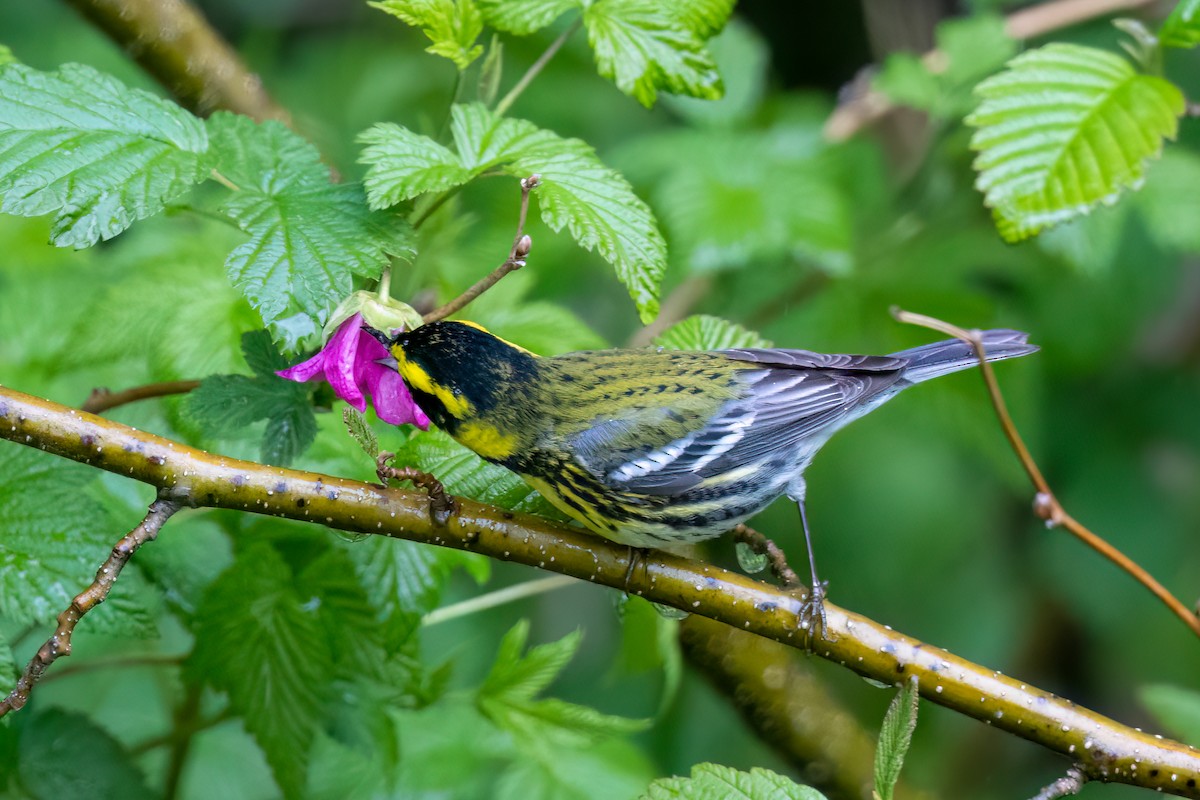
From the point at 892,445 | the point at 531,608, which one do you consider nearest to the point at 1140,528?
the point at 892,445

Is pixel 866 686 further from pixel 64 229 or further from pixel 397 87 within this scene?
pixel 64 229

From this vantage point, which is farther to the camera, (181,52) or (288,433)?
(181,52)

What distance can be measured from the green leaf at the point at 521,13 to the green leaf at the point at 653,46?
63 millimetres

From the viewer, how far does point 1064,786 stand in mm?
1808

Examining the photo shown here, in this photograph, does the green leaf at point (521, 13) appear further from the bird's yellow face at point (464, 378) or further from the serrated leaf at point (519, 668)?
the serrated leaf at point (519, 668)

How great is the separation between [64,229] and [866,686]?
4.13 meters

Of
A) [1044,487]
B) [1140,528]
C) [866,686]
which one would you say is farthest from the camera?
[866,686]

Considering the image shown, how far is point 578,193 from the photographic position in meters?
1.91

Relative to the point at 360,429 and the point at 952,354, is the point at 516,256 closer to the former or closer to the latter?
the point at 360,429

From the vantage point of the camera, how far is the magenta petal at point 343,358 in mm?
1879

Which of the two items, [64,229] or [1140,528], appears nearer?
[64,229]

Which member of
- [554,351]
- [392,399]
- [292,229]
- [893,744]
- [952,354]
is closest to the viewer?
[893,744]

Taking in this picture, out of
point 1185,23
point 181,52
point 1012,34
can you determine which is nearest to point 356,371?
point 181,52

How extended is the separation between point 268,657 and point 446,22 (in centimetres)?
123
